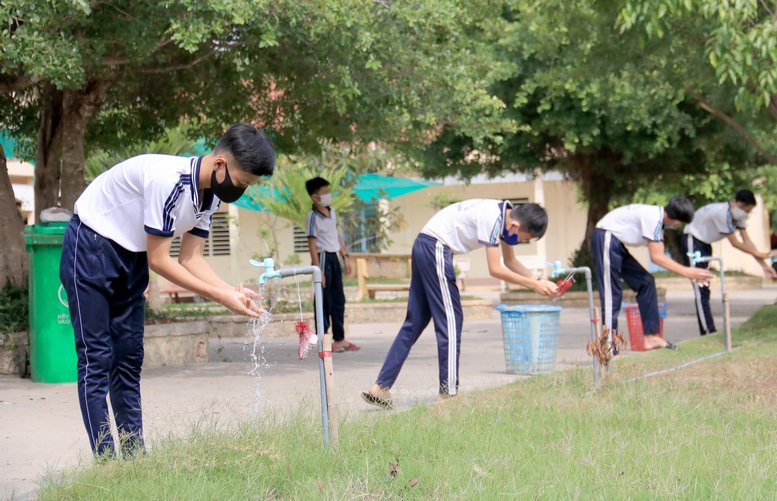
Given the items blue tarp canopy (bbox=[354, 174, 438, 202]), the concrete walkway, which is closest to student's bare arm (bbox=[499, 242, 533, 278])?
the concrete walkway

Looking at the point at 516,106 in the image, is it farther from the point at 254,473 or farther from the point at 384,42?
the point at 254,473

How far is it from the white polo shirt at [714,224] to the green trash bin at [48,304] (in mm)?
7649

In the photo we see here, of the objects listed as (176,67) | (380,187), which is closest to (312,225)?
(176,67)

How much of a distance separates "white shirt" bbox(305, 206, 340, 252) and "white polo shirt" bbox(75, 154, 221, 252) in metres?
6.61

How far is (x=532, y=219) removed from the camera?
7.51 meters

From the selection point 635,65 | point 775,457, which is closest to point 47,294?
point 775,457

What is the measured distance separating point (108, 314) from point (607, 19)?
1064 centimetres

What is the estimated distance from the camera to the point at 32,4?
27.4 ft

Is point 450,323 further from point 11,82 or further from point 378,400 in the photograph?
point 11,82

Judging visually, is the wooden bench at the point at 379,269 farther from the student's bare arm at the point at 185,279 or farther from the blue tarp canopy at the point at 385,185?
the student's bare arm at the point at 185,279

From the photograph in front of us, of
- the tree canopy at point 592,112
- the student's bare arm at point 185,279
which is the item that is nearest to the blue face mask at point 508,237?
the student's bare arm at point 185,279

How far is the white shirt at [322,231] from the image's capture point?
39.1ft

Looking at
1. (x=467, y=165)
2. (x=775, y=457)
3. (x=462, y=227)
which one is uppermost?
(x=467, y=165)

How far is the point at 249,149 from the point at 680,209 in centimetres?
679
